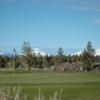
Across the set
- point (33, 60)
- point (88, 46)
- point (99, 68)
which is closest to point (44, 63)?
point (33, 60)

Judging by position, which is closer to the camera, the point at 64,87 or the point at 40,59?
the point at 64,87

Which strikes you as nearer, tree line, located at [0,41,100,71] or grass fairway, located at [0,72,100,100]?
grass fairway, located at [0,72,100,100]

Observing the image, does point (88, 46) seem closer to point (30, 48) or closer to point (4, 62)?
point (30, 48)

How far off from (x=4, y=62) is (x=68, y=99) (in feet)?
347

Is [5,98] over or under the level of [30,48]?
under

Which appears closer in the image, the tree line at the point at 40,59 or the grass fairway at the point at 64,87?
the grass fairway at the point at 64,87

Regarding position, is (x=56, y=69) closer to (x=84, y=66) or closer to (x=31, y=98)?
(x=84, y=66)

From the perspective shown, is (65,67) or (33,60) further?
(33,60)

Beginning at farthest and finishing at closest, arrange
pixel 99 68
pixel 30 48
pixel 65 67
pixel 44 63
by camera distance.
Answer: pixel 44 63 < pixel 30 48 < pixel 99 68 < pixel 65 67

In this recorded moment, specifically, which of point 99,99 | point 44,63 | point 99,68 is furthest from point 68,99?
point 44,63

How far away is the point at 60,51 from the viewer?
124000 millimetres

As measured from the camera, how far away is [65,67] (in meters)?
67.9

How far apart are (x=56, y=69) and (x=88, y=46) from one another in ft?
138

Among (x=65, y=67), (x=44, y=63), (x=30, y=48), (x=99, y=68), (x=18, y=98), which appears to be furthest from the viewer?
(x=44, y=63)
